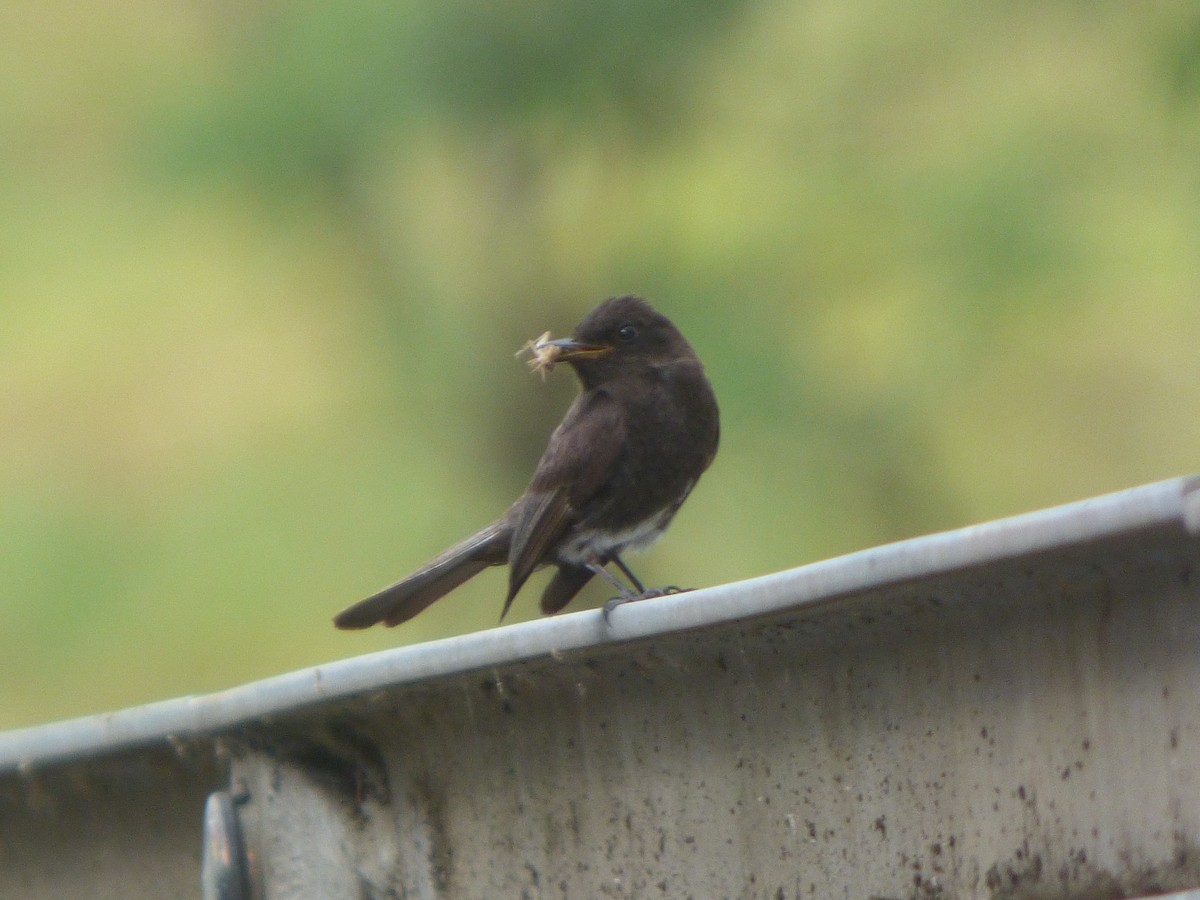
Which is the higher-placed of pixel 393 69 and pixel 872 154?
pixel 393 69

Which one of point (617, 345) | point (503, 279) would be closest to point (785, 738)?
point (617, 345)

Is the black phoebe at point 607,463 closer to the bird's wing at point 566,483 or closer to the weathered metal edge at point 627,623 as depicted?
the bird's wing at point 566,483

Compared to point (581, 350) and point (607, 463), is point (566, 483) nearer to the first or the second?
point (607, 463)

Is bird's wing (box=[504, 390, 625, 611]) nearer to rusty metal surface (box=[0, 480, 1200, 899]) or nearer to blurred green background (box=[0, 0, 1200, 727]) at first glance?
rusty metal surface (box=[0, 480, 1200, 899])

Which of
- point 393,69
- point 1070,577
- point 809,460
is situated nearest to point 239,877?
point 1070,577

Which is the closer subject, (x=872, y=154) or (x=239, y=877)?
(x=239, y=877)

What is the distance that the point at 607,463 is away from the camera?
4883 mm

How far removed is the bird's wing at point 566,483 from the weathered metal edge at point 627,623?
2.18 metres

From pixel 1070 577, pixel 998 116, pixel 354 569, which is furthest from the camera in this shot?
pixel 354 569

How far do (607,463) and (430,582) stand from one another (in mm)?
652

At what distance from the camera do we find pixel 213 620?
10.5 meters

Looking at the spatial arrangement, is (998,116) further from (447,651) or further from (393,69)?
(447,651)

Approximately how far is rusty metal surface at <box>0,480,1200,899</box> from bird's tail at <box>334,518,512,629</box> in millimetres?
1791

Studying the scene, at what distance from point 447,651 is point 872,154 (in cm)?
779
